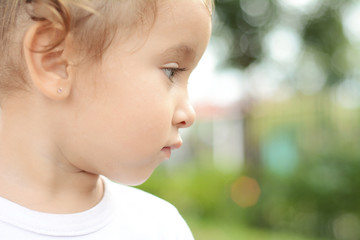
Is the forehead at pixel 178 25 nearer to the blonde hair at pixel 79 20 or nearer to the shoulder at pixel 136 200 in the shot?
the blonde hair at pixel 79 20

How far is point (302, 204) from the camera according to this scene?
21.4 ft

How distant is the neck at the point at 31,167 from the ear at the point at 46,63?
0.11m

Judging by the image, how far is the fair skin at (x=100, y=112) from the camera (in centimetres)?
124

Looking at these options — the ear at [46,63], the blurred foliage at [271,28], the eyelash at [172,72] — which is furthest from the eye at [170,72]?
the blurred foliage at [271,28]

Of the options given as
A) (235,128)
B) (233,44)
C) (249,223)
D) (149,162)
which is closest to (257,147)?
(233,44)

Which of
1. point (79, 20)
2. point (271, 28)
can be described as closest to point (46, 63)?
point (79, 20)

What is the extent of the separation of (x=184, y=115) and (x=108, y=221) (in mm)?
366

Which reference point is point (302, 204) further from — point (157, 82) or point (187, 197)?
point (157, 82)

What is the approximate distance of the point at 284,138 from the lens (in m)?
8.23

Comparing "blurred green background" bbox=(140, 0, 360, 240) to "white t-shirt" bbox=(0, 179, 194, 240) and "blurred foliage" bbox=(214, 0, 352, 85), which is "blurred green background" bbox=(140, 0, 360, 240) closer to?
"blurred foliage" bbox=(214, 0, 352, 85)

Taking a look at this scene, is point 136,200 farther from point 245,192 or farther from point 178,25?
point 245,192

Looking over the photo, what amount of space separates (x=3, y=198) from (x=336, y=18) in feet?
30.0

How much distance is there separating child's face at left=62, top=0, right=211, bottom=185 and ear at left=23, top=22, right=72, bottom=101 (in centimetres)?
4

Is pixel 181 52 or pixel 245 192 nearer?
pixel 181 52
